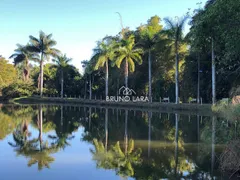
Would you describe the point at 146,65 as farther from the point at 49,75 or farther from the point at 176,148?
the point at 176,148

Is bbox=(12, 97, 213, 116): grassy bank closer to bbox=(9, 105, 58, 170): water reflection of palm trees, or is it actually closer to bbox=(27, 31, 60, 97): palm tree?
bbox=(27, 31, 60, 97): palm tree

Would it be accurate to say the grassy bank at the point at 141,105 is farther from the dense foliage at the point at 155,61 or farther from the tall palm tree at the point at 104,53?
the tall palm tree at the point at 104,53

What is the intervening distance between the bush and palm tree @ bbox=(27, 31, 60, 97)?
3.99 meters

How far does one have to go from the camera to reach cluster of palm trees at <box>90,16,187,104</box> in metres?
29.8

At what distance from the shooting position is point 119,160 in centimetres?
859

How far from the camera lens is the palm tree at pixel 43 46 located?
4838cm

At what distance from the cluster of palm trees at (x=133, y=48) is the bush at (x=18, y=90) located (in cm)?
1608

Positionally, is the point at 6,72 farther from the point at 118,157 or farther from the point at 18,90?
the point at 118,157

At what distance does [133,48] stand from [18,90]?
931 inches

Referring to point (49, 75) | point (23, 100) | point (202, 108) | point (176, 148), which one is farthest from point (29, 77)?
point (176, 148)

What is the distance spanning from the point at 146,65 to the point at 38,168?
33.8 metres

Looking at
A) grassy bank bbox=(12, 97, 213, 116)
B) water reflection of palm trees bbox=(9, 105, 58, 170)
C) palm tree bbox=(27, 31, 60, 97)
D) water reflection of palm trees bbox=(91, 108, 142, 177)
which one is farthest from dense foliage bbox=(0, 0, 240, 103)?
water reflection of palm trees bbox=(9, 105, 58, 170)

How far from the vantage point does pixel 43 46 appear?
4862 centimetres

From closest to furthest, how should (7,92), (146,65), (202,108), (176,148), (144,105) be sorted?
1. (176,148)
2. (202,108)
3. (144,105)
4. (146,65)
5. (7,92)
